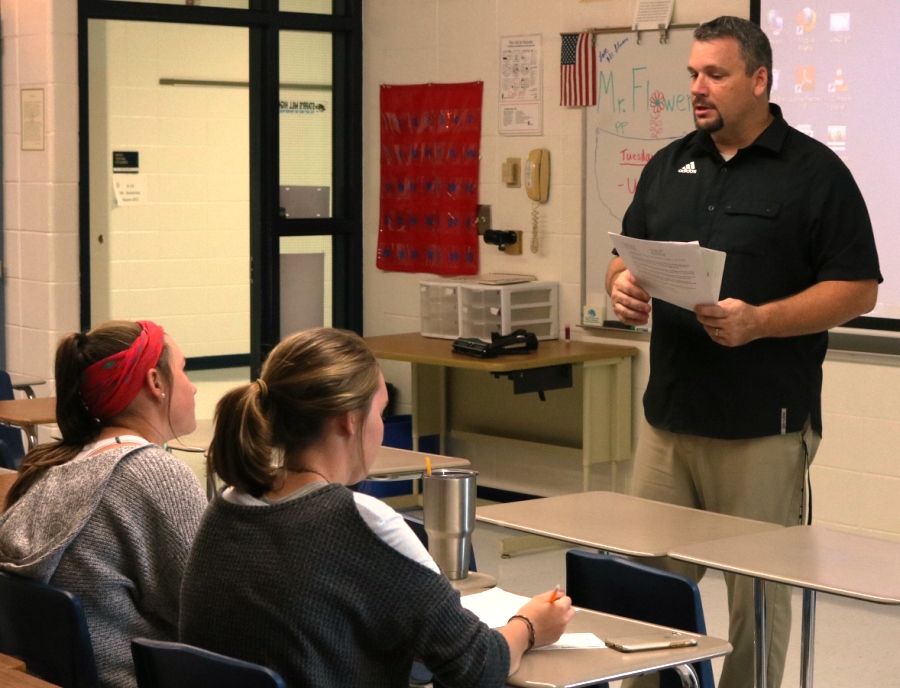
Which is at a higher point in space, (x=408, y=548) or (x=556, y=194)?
(x=556, y=194)

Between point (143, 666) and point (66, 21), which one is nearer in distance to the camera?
point (143, 666)

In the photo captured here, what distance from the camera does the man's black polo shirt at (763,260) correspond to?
3.00 meters

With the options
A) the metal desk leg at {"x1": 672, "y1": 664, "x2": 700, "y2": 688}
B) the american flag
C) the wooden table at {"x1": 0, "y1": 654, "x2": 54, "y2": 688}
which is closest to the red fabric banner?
the american flag

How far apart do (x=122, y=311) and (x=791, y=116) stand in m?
5.63

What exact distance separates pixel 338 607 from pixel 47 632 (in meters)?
0.66

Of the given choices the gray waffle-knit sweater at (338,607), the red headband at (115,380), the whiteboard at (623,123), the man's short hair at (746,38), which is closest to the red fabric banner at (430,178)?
the whiteboard at (623,123)

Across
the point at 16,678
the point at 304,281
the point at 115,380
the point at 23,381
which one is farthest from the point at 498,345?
the point at 16,678

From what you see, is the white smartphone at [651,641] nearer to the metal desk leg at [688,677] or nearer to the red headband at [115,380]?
the metal desk leg at [688,677]

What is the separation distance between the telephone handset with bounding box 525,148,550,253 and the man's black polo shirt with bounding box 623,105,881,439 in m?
2.59

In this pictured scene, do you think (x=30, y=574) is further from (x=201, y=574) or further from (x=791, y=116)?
(x=791, y=116)

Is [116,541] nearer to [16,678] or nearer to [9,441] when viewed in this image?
[16,678]

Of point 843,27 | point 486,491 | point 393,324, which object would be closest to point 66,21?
Answer: point 393,324

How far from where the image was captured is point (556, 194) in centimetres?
572

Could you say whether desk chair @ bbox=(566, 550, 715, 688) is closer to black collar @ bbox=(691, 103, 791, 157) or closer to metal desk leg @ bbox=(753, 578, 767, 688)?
metal desk leg @ bbox=(753, 578, 767, 688)
